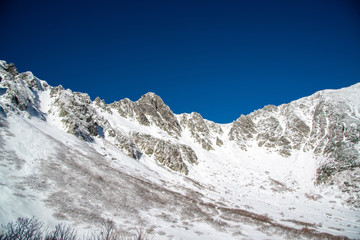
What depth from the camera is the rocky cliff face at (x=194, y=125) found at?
5050 cm

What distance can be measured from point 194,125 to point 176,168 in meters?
54.1

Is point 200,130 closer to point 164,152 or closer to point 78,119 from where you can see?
point 164,152

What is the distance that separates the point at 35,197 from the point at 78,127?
33599mm

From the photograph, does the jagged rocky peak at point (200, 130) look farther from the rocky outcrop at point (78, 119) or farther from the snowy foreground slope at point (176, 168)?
the rocky outcrop at point (78, 119)

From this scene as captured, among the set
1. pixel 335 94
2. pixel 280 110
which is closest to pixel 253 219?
pixel 335 94

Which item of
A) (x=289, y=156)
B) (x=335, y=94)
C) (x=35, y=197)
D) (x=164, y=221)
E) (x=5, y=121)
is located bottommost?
(x=35, y=197)

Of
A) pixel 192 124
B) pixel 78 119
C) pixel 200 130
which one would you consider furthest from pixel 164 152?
pixel 192 124

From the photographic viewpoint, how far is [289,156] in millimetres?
87500

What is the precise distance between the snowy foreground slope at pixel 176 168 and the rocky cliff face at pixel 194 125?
47 cm

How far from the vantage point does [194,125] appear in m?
110

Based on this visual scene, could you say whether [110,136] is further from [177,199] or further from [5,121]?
[177,199]

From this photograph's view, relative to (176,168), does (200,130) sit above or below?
above

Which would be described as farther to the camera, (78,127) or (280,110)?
(280,110)

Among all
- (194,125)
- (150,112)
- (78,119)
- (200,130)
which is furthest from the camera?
(194,125)
